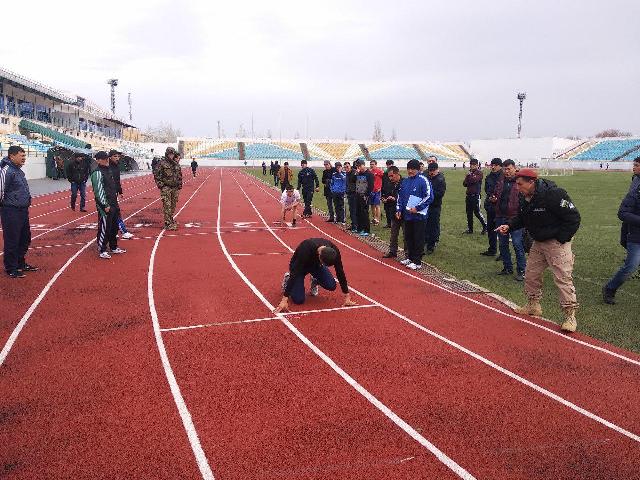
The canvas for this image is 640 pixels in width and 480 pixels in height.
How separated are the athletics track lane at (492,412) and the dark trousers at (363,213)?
263 inches

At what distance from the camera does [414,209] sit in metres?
8.66

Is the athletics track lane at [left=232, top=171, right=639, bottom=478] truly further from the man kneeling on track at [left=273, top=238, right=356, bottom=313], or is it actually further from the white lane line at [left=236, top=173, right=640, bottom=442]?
the man kneeling on track at [left=273, top=238, right=356, bottom=313]

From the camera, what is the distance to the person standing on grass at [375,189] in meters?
13.0

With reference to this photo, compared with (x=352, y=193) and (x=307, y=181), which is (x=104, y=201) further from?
(x=307, y=181)

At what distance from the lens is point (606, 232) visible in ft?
40.9

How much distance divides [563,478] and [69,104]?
203 feet

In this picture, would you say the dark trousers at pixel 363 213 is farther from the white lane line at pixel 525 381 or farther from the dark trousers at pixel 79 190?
the dark trousers at pixel 79 190

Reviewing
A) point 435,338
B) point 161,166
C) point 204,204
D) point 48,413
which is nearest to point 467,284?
point 435,338

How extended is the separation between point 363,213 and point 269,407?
8.92m

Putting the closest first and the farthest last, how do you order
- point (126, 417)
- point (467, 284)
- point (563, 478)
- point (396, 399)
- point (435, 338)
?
point (563, 478) < point (126, 417) < point (396, 399) < point (435, 338) < point (467, 284)

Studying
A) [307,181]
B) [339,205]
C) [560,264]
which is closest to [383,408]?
[560,264]

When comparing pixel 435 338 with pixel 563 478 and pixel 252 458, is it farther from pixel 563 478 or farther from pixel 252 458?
pixel 252 458

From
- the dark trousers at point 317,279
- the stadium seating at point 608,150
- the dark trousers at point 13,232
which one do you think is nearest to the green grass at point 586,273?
the dark trousers at point 317,279

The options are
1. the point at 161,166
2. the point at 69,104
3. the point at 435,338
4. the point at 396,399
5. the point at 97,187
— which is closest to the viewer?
the point at 396,399
